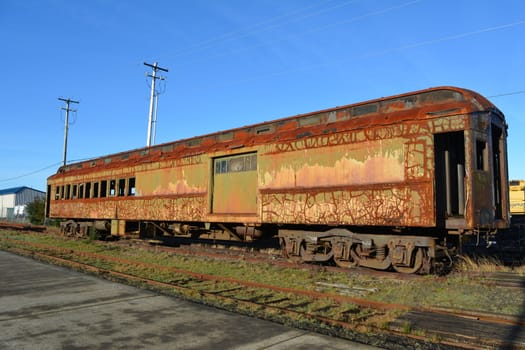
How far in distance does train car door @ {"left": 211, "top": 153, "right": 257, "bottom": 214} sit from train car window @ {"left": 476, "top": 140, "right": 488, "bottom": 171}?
18.1 ft

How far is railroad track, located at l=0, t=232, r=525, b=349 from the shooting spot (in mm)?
4609

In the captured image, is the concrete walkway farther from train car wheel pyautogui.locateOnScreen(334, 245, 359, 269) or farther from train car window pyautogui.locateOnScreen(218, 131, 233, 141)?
train car window pyautogui.locateOnScreen(218, 131, 233, 141)

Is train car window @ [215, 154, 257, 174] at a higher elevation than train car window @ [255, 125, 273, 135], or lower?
lower

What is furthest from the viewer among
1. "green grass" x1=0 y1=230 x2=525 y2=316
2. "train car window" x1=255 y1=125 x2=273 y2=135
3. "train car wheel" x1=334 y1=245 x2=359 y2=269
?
"train car window" x1=255 y1=125 x2=273 y2=135

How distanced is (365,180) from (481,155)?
2403 millimetres

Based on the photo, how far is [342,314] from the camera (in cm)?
579

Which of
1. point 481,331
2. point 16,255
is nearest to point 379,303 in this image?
point 481,331

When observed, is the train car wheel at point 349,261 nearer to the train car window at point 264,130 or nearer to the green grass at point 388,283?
the green grass at point 388,283

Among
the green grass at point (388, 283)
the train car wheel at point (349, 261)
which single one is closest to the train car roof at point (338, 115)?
the train car wheel at point (349, 261)

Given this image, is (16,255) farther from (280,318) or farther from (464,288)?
(464,288)

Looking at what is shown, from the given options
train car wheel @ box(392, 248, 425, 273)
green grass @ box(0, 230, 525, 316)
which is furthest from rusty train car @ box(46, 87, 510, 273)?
green grass @ box(0, 230, 525, 316)

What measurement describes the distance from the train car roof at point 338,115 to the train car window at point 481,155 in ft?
2.31

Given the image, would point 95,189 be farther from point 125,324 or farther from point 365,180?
point 125,324

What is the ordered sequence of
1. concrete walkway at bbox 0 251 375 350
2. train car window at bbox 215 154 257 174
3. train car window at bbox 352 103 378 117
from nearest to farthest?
concrete walkway at bbox 0 251 375 350
train car window at bbox 352 103 378 117
train car window at bbox 215 154 257 174
